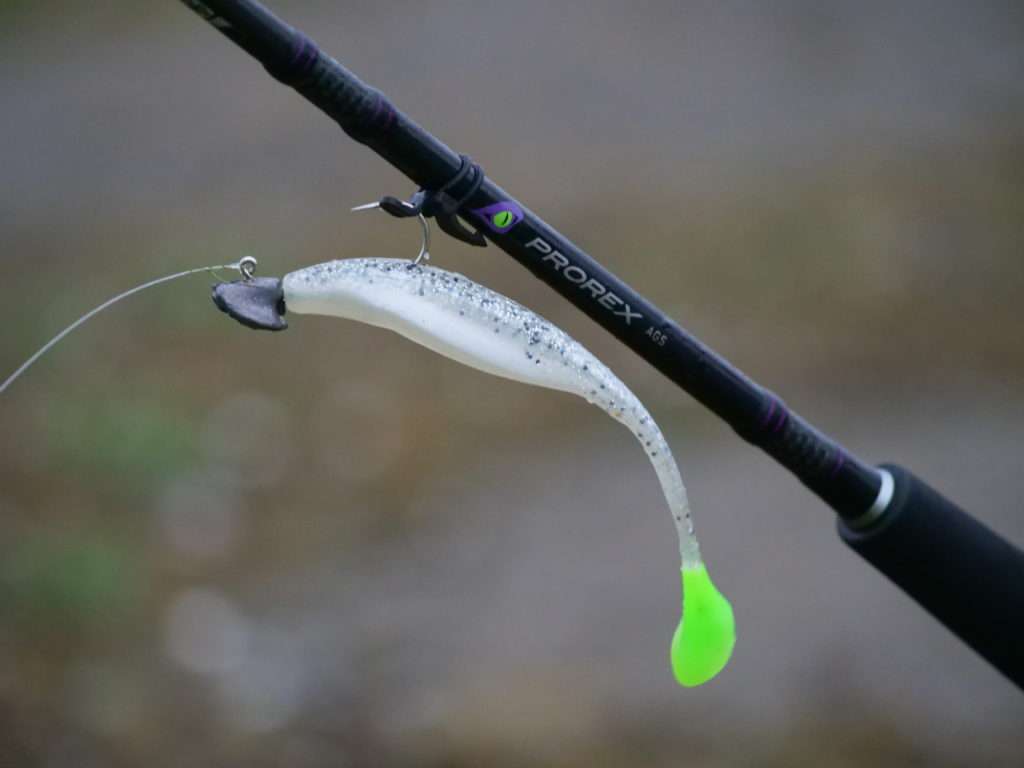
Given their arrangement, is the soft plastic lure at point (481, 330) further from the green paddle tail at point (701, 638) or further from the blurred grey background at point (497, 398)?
→ the blurred grey background at point (497, 398)

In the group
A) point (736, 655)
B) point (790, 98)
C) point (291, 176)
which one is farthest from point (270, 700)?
point (790, 98)

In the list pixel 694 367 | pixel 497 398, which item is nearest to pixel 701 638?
pixel 694 367

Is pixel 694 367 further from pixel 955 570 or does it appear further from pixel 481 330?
pixel 955 570

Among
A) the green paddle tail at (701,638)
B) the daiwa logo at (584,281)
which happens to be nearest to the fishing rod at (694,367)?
the daiwa logo at (584,281)

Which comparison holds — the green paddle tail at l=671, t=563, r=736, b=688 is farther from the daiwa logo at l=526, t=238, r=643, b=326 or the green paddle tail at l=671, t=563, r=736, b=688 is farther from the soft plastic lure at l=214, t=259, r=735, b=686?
the daiwa logo at l=526, t=238, r=643, b=326

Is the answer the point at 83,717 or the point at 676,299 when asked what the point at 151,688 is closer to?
the point at 83,717

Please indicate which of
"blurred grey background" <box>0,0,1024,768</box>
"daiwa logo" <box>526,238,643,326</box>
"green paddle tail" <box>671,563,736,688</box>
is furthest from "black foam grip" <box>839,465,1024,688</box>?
"blurred grey background" <box>0,0,1024,768</box>
